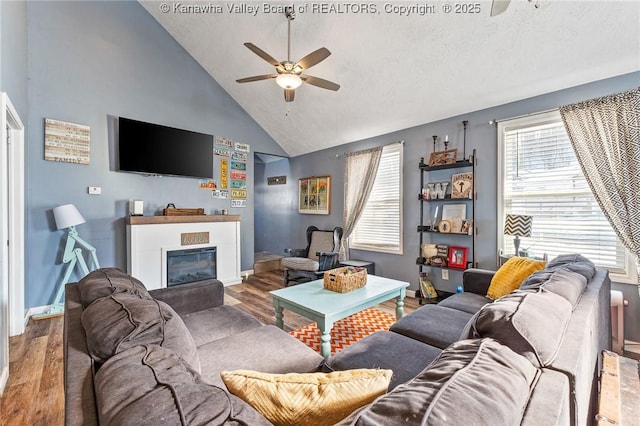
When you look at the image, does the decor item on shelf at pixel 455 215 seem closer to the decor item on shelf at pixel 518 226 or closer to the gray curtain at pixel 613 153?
the decor item on shelf at pixel 518 226

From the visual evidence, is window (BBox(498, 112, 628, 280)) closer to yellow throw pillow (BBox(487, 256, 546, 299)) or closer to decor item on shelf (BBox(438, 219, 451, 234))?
decor item on shelf (BBox(438, 219, 451, 234))

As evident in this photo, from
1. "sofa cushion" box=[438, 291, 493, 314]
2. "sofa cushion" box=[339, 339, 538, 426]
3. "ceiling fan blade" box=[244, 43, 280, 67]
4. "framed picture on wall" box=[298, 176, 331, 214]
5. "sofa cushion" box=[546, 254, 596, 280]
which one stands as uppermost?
"ceiling fan blade" box=[244, 43, 280, 67]

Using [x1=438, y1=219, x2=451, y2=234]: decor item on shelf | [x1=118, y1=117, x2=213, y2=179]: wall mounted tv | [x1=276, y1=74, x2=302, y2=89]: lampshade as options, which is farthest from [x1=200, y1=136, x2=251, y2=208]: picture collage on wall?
[x1=438, y1=219, x2=451, y2=234]: decor item on shelf

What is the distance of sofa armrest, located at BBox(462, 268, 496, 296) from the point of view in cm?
259

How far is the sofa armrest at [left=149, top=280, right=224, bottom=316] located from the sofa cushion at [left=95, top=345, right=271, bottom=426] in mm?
1394

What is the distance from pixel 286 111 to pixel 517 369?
4519 mm

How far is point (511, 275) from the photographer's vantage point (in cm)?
232

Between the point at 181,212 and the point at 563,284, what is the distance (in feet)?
13.9

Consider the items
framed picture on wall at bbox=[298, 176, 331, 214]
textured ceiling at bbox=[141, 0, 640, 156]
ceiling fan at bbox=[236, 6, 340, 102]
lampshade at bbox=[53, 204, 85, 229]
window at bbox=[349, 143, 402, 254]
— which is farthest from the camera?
framed picture on wall at bbox=[298, 176, 331, 214]

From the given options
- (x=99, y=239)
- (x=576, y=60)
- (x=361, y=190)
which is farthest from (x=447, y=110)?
(x=99, y=239)

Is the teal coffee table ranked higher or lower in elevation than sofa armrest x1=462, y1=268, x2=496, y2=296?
lower

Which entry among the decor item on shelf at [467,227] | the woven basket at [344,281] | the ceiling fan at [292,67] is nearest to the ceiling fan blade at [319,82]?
the ceiling fan at [292,67]

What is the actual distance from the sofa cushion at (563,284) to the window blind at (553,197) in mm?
1543

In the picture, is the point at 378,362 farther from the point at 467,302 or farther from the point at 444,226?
the point at 444,226
